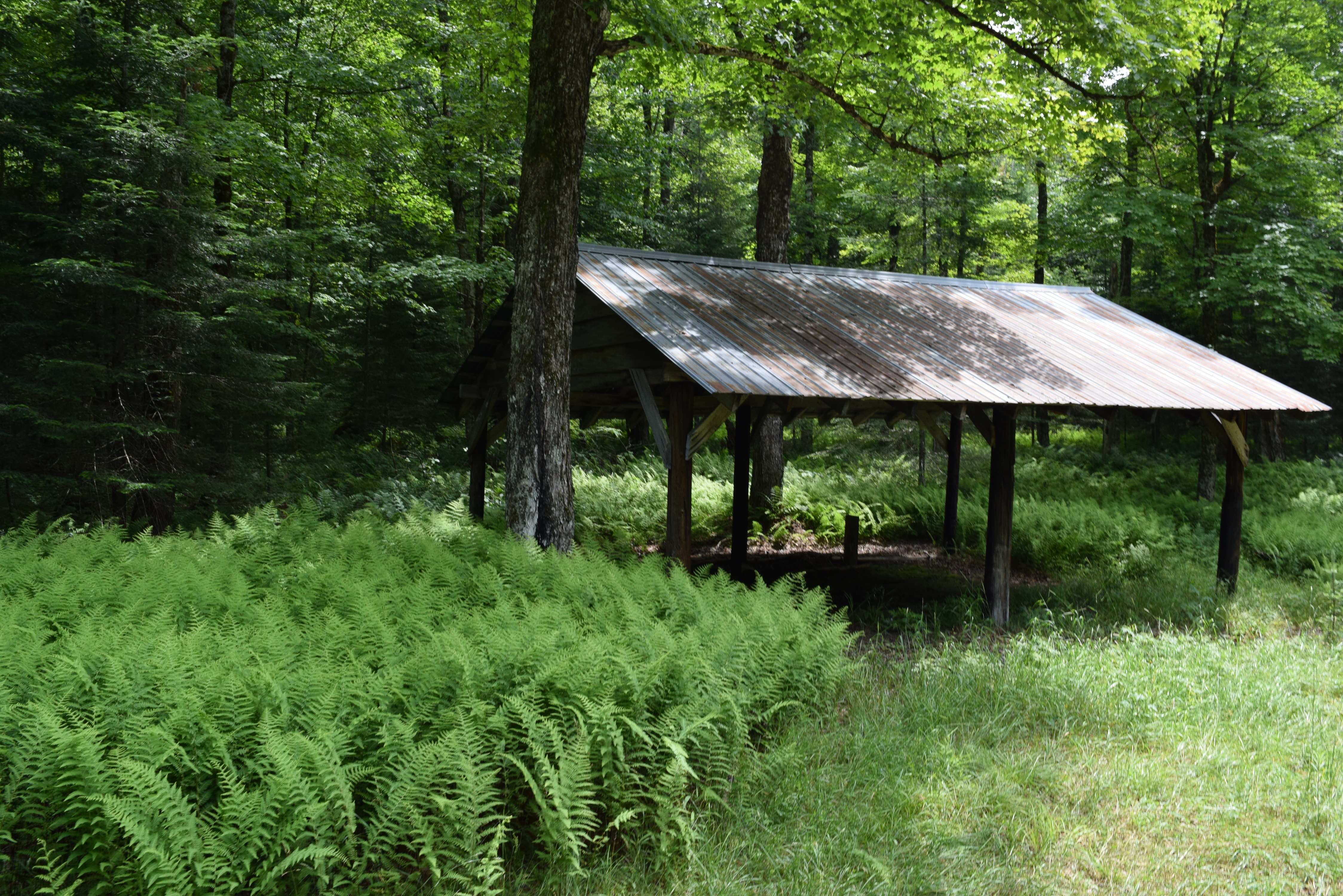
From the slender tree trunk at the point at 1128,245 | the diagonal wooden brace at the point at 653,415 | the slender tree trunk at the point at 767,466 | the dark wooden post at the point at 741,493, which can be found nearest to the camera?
the diagonal wooden brace at the point at 653,415

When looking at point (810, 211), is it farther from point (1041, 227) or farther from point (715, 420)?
point (715, 420)

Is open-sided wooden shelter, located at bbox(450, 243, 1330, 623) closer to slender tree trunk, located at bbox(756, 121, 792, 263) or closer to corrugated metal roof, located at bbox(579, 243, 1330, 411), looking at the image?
corrugated metal roof, located at bbox(579, 243, 1330, 411)

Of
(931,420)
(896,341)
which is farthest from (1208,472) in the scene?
→ (896,341)

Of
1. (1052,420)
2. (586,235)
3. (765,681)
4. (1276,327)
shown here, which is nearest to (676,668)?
(765,681)

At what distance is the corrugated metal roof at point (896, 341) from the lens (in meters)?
7.54

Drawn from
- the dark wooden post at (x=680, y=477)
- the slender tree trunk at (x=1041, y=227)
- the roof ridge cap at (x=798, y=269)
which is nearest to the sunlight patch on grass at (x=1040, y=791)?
the dark wooden post at (x=680, y=477)

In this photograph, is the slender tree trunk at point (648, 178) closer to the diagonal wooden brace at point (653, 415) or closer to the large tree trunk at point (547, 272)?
the large tree trunk at point (547, 272)

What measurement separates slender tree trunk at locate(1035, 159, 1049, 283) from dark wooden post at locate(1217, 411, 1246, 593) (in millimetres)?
7245

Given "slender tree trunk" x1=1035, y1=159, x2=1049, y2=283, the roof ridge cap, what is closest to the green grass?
the roof ridge cap

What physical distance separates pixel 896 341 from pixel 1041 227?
14.5 metres

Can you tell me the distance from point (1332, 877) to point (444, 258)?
15.2 metres

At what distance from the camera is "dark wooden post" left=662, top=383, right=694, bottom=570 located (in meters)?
7.48

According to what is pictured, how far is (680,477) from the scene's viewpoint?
7535 millimetres

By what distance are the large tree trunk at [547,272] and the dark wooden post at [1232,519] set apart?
823 centimetres
